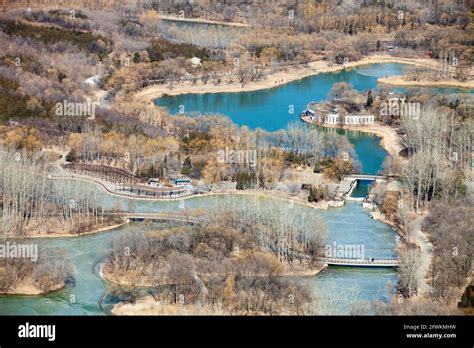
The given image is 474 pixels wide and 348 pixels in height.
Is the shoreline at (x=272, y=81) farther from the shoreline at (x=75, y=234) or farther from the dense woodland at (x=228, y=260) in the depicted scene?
the dense woodland at (x=228, y=260)

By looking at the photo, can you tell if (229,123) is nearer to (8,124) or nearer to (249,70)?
(8,124)

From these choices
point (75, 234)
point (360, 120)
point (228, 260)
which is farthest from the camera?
point (360, 120)

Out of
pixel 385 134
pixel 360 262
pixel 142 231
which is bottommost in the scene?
pixel 385 134

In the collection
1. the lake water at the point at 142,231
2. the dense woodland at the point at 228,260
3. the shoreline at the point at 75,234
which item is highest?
the dense woodland at the point at 228,260

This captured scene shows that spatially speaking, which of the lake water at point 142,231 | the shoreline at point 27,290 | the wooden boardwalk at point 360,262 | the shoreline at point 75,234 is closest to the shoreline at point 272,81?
the lake water at point 142,231

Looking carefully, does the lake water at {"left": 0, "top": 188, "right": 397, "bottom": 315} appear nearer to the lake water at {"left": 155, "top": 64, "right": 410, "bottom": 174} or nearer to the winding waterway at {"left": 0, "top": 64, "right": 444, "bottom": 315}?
the winding waterway at {"left": 0, "top": 64, "right": 444, "bottom": 315}

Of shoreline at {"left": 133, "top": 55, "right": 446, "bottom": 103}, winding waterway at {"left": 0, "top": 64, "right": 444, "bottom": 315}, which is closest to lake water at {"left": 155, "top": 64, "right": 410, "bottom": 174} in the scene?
winding waterway at {"left": 0, "top": 64, "right": 444, "bottom": 315}

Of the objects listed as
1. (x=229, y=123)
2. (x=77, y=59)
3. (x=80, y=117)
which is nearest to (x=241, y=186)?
(x=229, y=123)

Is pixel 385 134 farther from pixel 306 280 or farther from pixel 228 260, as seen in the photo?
pixel 228 260

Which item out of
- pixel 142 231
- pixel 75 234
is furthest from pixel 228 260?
pixel 75 234
